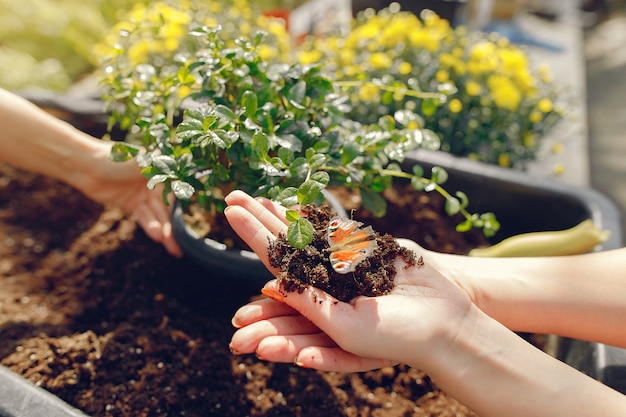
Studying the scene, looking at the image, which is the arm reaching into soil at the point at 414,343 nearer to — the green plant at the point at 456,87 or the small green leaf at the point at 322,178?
the small green leaf at the point at 322,178

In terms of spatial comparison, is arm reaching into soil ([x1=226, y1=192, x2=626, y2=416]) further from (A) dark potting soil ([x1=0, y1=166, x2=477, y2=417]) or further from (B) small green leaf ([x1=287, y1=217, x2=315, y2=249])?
(A) dark potting soil ([x1=0, y1=166, x2=477, y2=417])

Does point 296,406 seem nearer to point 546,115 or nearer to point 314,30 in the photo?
point 546,115

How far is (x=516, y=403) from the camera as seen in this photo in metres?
0.91

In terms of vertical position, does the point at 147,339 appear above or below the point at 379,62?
below

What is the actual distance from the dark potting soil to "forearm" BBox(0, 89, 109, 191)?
27 centimetres

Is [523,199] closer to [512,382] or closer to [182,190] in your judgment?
[512,382]

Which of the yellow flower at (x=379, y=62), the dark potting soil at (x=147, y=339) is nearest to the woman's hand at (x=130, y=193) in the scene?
the dark potting soil at (x=147, y=339)

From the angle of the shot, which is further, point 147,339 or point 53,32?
point 53,32

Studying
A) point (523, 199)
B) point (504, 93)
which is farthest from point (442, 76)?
point (523, 199)

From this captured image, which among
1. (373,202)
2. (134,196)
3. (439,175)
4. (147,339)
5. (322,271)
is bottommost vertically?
(147,339)

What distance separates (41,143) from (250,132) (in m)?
0.88

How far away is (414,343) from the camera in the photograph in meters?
0.90

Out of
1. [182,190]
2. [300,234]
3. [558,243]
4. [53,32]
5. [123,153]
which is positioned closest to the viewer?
[300,234]

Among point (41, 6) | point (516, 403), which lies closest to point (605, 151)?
point (516, 403)
